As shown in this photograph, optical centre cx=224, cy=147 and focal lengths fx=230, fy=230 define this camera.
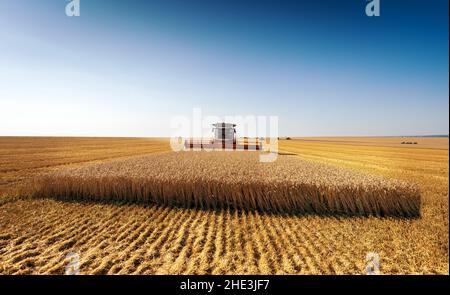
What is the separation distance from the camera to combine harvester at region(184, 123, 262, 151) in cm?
2758

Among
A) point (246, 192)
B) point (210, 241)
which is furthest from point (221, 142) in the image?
point (210, 241)

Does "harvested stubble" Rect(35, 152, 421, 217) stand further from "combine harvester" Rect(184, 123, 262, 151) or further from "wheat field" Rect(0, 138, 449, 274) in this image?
"combine harvester" Rect(184, 123, 262, 151)

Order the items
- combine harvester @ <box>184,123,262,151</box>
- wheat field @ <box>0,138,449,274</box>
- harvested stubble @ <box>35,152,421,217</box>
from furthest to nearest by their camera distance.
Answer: combine harvester @ <box>184,123,262,151</box> < harvested stubble @ <box>35,152,421,217</box> < wheat field @ <box>0,138,449,274</box>

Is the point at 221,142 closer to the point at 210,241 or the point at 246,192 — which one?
the point at 246,192

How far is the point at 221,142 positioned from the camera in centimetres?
2850

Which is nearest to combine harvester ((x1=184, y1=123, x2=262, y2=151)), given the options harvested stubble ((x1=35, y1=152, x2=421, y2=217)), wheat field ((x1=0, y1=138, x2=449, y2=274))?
harvested stubble ((x1=35, y1=152, x2=421, y2=217))

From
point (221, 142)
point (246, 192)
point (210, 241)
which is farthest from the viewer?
point (221, 142)

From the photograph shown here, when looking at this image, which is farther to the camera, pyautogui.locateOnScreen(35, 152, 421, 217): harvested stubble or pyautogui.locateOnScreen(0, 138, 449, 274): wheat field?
pyautogui.locateOnScreen(35, 152, 421, 217): harvested stubble

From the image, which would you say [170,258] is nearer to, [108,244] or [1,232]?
[108,244]

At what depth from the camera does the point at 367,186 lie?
6879 millimetres

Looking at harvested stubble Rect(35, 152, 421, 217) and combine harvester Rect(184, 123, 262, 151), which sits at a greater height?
combine harvester Rect(184, 123, 262, 151)

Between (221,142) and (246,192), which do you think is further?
(221,142)
